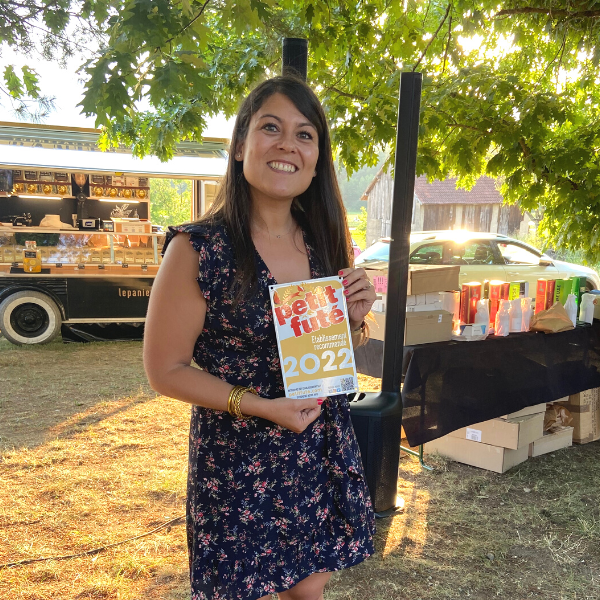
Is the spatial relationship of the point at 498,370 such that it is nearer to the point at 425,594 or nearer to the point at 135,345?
the point at 425,594

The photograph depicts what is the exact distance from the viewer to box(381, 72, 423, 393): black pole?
2.98 m

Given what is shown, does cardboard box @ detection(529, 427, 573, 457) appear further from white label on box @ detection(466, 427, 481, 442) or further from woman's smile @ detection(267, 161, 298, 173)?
woman's smile @ detection(267, 161, 298, 173)

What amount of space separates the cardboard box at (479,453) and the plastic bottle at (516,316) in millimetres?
900

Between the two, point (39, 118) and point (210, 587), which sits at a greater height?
point (39, 118)

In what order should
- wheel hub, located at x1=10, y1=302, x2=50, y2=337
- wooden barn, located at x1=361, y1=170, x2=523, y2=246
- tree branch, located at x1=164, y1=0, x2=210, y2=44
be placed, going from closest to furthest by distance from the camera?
tree branch, located at x1=164, y1=0, x2=210, y2=44
wheel hub, located at x1=10, y1=302, x2=50, y2=337
wooden barn, located at x1=361, y1=170, x2=523, y2=246

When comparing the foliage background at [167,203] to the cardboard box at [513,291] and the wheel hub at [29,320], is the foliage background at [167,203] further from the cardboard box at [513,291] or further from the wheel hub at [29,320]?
the cardboard box at [513,291]

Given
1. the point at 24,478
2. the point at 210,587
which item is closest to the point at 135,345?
the point at 24,478

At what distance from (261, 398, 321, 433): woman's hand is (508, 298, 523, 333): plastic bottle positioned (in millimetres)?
3046

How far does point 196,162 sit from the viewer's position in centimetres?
957

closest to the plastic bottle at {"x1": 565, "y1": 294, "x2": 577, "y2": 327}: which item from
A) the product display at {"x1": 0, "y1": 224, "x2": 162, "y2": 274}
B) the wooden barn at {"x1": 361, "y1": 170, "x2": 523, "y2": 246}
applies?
the product display at {"x1": 0, "y1": 224, "x2": 162, "y2": 274}

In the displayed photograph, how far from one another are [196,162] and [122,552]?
24.7 feet

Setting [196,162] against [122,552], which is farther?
[196,162]

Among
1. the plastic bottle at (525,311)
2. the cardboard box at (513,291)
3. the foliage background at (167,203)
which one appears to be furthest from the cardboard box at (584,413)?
the foliage background at (167,203)

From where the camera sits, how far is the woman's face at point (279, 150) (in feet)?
4.62
